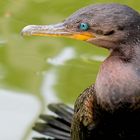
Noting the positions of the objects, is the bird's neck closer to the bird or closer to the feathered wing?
the bird

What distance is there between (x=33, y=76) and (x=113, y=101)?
4.63 feet

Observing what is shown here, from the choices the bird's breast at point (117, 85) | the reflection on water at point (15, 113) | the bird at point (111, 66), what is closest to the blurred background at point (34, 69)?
the reflection on water at point (15, 113)

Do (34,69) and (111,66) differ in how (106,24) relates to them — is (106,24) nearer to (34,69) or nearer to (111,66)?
(111,66)

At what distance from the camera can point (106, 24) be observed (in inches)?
108

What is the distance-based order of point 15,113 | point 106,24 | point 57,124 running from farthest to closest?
point 15,113
point 57,124
point 106,24

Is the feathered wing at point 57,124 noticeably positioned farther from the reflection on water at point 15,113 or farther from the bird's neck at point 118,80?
the bird's neck at point 118,80

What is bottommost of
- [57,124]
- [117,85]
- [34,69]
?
[117,85]

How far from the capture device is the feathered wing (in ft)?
12.3

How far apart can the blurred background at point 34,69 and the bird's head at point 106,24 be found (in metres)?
1.16

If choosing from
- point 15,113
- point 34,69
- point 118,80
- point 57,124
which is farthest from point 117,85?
point 34,69

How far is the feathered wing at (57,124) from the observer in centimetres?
376

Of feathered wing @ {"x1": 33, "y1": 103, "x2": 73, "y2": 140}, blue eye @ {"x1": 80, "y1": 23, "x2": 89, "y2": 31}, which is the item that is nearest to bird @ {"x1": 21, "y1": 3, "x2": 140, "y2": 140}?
blue eye @ {"x1": 80, "y1": 23, "x2": 89, "y2": 31}

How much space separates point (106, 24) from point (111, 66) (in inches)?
7.4

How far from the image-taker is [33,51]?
14.3ft
